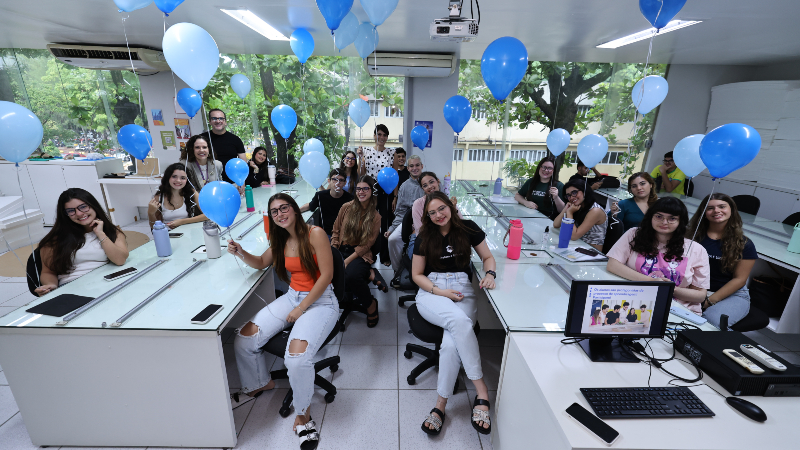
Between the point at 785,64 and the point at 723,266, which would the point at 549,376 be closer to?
the point at 723,266

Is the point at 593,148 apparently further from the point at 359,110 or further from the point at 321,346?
the point at 321,346

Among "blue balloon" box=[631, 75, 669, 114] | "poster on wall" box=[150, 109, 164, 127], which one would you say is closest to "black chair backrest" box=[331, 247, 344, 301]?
"blue balloon" box=[631, 75, 669, 114]

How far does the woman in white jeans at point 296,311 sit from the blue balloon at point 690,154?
112 inches

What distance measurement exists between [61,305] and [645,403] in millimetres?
2561

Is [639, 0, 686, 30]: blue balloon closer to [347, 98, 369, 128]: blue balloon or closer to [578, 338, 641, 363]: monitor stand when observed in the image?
[578, 338, 641, 363]: monitor stand

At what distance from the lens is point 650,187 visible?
2.91 m

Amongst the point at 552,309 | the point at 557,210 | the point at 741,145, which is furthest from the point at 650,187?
the point at 552,309

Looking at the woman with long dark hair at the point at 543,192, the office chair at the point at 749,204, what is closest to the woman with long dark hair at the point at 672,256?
the woman with long dark hair at the point at 543,192

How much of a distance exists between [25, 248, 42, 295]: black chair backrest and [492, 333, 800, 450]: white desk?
263cm

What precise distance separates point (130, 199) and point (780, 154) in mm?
8999

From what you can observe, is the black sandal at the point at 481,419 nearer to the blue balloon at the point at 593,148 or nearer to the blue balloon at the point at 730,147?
the blue balloon at the point at 730,147

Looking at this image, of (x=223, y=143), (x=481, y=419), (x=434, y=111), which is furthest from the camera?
(x=434, y=111)

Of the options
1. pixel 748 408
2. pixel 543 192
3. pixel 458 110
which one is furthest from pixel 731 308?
pixel 458 110

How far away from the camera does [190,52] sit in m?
1.99
